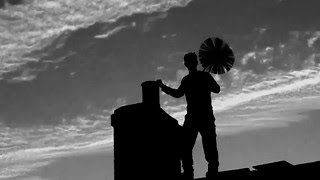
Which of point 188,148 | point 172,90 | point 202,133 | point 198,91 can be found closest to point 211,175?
point 188,148

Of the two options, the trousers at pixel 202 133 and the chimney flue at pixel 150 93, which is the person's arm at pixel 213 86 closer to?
the trousers at pixel 202 133

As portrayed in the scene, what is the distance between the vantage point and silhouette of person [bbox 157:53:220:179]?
7.66 metres

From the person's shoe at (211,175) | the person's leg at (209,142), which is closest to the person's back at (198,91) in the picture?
the person's leg at (209,142)

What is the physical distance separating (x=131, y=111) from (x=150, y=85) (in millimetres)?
684

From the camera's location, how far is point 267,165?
6469mm

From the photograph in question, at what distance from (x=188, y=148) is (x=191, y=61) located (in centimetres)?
167

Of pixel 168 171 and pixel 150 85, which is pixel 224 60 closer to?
pixel 150 85

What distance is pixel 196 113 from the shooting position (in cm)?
788

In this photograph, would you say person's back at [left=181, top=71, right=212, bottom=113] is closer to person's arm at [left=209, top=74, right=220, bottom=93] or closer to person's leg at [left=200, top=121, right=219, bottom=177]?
person's arm at [left=209, top=74, right=220, bottom=93]

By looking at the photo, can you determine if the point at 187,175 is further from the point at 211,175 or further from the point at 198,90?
the point at 198,90

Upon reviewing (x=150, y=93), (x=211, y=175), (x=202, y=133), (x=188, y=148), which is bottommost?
(x=211, y=175)

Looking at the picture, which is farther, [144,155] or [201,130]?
[201,130]

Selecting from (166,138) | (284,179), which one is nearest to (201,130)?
(166,138)

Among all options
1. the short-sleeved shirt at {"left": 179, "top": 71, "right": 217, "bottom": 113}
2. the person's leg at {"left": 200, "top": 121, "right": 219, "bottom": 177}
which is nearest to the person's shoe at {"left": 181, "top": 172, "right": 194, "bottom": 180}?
the person's leg at {"left": 200, "top": 121, "right": 219, "bottom": 177}
